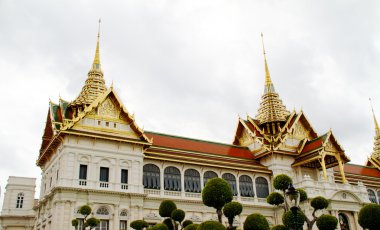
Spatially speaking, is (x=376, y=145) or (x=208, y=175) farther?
(x=376, y=145)

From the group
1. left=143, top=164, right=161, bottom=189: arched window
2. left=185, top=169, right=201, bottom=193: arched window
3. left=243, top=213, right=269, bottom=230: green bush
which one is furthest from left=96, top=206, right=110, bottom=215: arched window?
left=243, top=213, right=269, bottom=230: green bush

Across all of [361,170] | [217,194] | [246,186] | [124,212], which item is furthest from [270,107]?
[217,194]

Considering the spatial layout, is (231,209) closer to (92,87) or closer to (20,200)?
(92,87)

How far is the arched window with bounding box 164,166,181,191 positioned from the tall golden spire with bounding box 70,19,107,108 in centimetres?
907

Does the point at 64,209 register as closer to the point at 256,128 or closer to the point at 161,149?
the point at 161,149

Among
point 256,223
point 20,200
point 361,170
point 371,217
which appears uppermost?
point 361,170

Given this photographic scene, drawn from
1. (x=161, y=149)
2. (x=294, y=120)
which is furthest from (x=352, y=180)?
(x=161, y=149)

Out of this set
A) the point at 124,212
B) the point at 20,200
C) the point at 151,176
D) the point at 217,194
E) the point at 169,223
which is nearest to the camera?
the point at 217,194

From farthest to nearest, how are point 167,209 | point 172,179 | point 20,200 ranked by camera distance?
point 20,200 → point 172,179 → point 167,209

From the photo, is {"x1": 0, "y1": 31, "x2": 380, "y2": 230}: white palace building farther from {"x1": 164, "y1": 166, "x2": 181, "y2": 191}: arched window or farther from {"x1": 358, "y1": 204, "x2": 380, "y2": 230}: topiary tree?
{"x1": 358, "y1": 204, "x2": 380, "y2": 230}: topiary tree

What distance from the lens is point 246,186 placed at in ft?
128

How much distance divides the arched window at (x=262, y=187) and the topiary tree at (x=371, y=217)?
15.1m

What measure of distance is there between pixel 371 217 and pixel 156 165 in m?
17.3

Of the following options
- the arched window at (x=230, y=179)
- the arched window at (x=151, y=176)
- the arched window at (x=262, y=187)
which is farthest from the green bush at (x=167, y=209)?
the arched window at (x=262, y=187)
